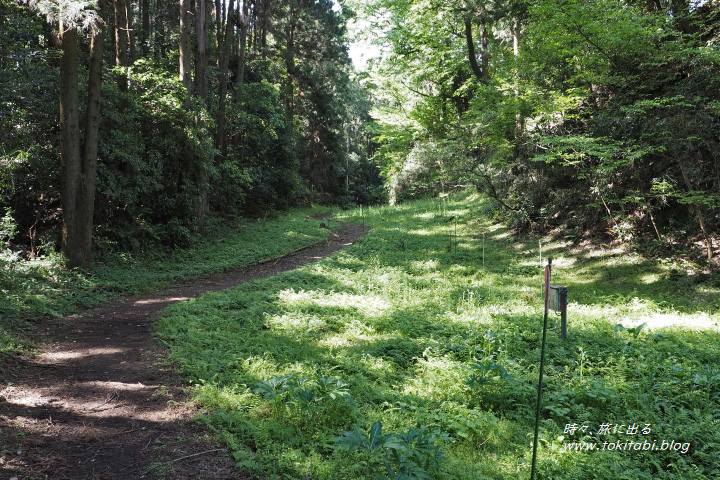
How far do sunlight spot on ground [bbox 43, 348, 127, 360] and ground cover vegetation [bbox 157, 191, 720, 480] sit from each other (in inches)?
27.6

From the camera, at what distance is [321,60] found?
25.2 m

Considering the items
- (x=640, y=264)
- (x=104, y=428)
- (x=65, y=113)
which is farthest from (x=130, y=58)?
(x=640, y=264)

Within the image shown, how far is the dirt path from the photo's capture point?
298cm

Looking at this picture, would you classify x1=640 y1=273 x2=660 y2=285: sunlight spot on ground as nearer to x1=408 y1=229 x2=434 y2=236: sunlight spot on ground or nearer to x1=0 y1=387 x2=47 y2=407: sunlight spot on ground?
x1=408 y1=229 x2=434 y2=236: sunlight spot on ground

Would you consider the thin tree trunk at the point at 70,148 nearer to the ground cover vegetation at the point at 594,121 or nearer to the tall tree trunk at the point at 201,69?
A: the tall tree trunk at the point at 201,69

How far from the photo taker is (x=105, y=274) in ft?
29.0

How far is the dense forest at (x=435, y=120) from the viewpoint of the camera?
8.31m

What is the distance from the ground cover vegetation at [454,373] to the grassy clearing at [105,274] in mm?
1927

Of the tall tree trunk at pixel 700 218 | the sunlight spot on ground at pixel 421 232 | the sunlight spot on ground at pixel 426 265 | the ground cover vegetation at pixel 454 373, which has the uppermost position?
the tall tree trunk at pixel 700 218

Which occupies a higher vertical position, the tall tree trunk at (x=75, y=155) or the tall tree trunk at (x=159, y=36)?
the tall tree trunk at (x=159, y=36)

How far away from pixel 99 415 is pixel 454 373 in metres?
3.78

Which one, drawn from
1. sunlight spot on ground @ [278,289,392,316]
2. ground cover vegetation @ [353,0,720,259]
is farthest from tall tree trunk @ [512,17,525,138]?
sunlight spot on ground @ [278,289,392,316]

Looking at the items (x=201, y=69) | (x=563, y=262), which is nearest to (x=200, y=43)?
(x=201, y=69)

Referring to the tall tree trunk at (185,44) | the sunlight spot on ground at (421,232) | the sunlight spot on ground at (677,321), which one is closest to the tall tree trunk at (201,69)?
the tall tree trunk at (185,44)
